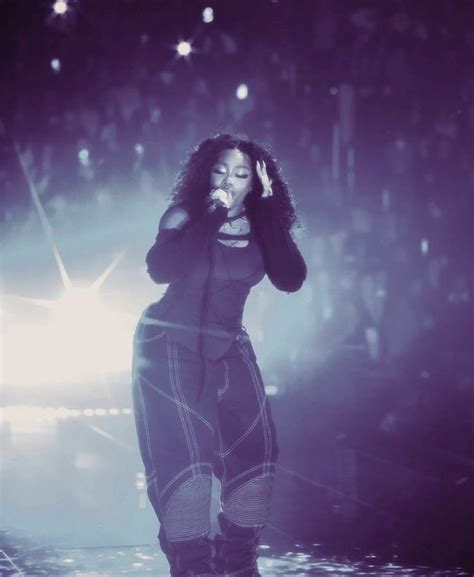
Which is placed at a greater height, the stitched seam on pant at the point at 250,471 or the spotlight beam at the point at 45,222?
the spotlight beam at the point at 45,222

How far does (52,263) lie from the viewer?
1355 centimetres

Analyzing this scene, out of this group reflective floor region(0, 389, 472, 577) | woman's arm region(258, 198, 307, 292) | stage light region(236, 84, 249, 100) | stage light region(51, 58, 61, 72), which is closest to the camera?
woman's arm region(258, 198, 307, 292)

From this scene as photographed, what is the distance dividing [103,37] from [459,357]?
500cm

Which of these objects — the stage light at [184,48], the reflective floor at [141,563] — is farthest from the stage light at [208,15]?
the reflective floor at [141,563]

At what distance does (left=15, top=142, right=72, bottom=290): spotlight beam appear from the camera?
1258cm

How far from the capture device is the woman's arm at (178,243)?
11.4 ft

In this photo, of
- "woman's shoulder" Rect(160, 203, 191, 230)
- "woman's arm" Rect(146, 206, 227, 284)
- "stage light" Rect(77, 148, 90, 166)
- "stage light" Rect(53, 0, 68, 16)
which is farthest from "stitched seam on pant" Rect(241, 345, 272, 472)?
"stage light" Rect(77, 148, 90, 166)

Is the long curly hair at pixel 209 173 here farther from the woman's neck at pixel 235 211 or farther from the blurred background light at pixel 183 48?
the blurred background light at pixel 183 48

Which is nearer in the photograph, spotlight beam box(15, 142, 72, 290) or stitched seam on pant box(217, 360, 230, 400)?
stitched seam on pant box(217, 360, 230, 400)

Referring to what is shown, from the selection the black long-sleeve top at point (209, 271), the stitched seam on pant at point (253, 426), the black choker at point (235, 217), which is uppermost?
the black choker at point (235, 217)

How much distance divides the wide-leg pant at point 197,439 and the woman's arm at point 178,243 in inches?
9.4

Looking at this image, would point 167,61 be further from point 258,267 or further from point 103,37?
point 258,267

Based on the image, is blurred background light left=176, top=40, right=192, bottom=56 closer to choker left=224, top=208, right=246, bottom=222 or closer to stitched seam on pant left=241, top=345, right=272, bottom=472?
choker left=224, top=208, right=246, bottom=222

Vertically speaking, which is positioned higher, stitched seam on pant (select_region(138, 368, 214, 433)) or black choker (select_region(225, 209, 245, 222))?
black choker (select_region(225, 209, 245, 222))
